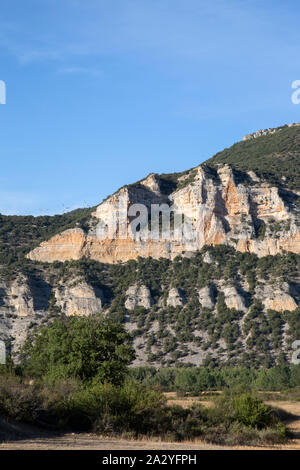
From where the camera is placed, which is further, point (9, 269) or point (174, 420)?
point (9, 269)

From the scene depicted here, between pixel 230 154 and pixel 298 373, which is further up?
pixel 230 154

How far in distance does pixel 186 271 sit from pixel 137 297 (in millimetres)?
7249

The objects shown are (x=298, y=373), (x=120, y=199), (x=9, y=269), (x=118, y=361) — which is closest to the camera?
(x=118, y=361)

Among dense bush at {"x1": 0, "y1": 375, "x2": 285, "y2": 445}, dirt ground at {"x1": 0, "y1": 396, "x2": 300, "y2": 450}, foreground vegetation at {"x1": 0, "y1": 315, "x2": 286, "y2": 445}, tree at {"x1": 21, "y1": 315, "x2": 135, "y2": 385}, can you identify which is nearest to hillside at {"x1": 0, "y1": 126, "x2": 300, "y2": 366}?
tree at {"x1": 21, "y1": 315, "x2": 135, "y2": 385}

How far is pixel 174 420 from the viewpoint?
17844 millimetres

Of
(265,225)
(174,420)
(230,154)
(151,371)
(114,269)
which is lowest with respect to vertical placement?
(151,371)

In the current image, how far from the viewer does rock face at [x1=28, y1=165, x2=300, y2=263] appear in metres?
70.8

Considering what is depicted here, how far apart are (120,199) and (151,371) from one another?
29378mm

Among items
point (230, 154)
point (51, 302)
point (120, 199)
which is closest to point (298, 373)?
point (51, 302)

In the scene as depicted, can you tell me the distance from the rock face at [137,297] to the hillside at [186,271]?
122mm

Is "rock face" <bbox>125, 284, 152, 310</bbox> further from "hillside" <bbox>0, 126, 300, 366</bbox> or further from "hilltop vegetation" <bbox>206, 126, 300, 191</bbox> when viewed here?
"hilltop vegetation" <bbox>206, 126, 300, 191</bbox>

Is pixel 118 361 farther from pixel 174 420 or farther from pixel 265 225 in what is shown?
pixel 265 225

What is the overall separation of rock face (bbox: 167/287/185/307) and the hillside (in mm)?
137
